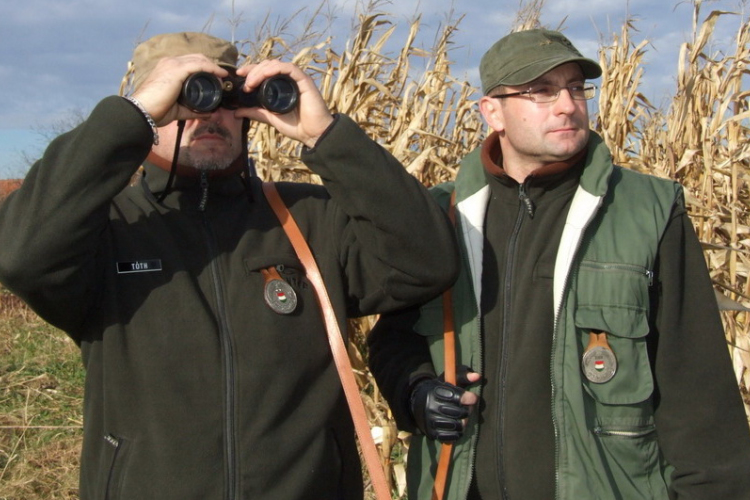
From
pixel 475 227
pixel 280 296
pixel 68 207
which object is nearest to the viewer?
pixel 68 207

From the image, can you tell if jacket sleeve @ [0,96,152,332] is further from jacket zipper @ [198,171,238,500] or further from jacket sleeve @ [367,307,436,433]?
jacket sleeve @ [367,307,436,433]

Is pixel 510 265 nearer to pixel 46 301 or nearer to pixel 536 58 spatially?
pixel 536 58

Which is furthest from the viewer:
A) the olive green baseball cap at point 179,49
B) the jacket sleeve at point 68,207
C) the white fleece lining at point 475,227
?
the olive green baseball cap at point 179,49

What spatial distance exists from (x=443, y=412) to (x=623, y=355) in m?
0.53

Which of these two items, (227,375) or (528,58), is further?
(528,58)

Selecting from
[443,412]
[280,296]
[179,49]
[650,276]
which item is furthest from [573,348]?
[179,49]

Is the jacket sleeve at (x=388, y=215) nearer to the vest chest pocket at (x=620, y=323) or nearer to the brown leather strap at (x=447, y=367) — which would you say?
the brown leather strap at (x=447, y=367)

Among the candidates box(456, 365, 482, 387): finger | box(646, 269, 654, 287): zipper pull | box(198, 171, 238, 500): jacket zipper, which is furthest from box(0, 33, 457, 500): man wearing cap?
box(646, 269, 654, 287): zipper pull

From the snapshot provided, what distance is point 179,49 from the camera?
253 cm

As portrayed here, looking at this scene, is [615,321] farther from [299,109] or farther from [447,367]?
[299,109]

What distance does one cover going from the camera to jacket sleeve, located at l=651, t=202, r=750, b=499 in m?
2.19

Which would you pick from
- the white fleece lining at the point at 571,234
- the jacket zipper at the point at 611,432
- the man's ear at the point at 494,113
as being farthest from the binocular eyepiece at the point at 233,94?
the jacket zipper at the point at 611,432

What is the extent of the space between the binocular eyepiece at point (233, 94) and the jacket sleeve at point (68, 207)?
6.0 inches

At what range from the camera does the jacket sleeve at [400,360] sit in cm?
249
